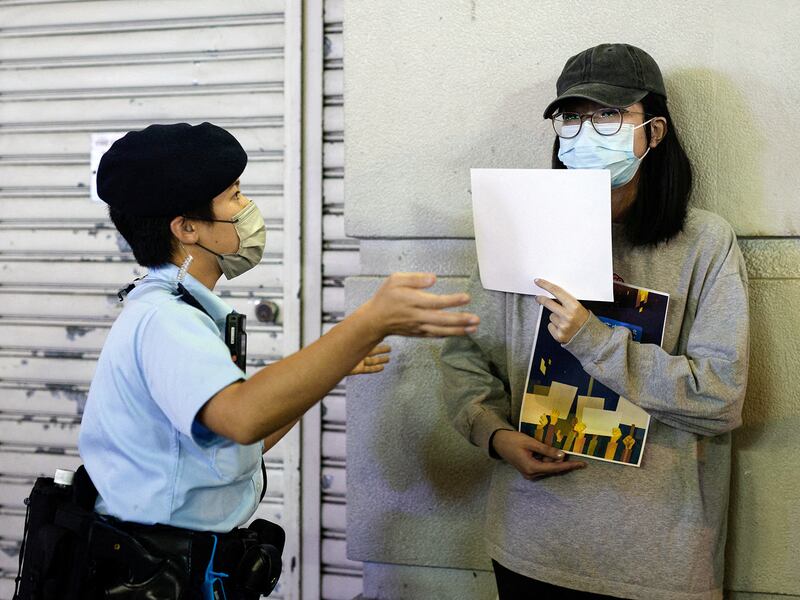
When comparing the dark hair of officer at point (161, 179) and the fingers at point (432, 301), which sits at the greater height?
the dark hair of officer at point (161, 179)

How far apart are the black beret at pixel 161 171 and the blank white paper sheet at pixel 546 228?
2.13 ft

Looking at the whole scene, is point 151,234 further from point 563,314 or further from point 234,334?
point 563,314

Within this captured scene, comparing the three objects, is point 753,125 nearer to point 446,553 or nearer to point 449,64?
point 449,64

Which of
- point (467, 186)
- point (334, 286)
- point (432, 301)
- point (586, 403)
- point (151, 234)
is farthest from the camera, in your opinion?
point (334, 286)

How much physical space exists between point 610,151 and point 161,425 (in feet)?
4.06

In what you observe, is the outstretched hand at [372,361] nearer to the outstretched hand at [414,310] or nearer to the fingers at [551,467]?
the fingers at [551,467]

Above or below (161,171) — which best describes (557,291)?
below

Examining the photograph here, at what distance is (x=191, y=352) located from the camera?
5.34ft

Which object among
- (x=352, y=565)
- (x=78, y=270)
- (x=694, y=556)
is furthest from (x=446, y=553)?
(x=78, y=270)

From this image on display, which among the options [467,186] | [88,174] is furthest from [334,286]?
[88,174]

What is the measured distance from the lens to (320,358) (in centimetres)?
157

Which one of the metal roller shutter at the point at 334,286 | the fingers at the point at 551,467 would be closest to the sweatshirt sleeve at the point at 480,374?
the fingers at the point at 551,467

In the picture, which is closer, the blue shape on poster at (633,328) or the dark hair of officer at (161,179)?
the dark hair of officer at (161,179)

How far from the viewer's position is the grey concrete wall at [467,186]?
245cm
